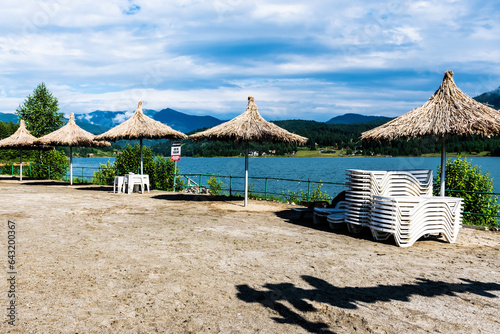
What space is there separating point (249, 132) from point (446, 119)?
568 cm

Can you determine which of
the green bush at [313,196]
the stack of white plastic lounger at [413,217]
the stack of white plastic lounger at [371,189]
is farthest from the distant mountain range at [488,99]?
the green bush at [313,196]

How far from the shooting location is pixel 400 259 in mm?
6512

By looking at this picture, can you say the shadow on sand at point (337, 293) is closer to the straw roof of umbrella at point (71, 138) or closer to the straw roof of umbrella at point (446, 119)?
the straw roof of umbrella at point (446, 119)

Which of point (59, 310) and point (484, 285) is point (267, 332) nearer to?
point (59, 310)

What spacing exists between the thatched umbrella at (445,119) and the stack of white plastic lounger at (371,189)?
101 centimetres

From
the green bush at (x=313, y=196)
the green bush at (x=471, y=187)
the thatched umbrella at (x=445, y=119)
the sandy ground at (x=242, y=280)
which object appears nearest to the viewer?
the sandy ground at (x=242, y=280)

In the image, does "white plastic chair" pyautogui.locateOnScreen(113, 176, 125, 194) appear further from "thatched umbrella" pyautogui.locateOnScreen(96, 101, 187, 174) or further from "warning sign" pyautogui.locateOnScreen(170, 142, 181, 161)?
"warning sign" pyautogui.locateOnScreen(170, 142, 181, 161)

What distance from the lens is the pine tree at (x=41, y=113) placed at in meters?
35.8

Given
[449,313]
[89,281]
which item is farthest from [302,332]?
[89,281]

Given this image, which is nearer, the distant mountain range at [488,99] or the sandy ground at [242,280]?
the sandy ground at [242,280]

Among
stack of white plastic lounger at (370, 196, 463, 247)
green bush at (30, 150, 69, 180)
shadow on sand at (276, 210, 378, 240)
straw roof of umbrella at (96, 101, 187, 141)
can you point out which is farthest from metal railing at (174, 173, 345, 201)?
green bush at (30, 150, 69, 180)

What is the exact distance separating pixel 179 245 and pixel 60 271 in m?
2.25

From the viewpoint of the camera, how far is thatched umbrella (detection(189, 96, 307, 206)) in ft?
39.6

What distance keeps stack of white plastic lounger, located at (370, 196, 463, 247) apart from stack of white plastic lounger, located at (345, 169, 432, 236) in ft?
0.99
